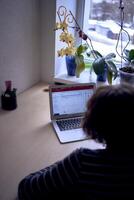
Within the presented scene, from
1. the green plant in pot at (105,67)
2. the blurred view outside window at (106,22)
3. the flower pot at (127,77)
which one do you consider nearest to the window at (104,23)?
the blurred view outside window at (106,22)

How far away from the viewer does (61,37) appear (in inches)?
68.8

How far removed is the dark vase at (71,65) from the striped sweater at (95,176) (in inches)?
44.9

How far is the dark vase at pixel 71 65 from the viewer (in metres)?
1.79

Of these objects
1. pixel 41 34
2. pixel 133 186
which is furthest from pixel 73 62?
pixel 133 186

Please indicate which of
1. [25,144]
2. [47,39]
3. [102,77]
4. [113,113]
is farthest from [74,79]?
[113,113]

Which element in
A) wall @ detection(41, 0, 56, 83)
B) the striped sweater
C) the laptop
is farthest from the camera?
wall @ detection(41, 0, 56, 83)

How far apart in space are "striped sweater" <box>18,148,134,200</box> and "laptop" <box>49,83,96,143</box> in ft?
1.69

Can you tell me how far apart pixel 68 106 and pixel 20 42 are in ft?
2.02

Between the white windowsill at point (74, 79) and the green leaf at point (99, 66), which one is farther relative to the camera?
the white windowsill at point (74, 79)

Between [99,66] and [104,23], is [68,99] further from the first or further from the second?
[104,23]

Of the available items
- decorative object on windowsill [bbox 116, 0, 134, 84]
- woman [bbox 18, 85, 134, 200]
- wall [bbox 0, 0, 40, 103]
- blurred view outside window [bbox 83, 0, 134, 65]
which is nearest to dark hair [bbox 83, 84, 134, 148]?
woman [bbox 18, 85, 134, 200]

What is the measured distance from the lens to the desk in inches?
38.7

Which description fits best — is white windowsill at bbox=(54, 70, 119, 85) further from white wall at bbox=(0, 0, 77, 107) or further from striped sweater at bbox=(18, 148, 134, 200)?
striped sweater at bbox=(18, 148, 134, 200)

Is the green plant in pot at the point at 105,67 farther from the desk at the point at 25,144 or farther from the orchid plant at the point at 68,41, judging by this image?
the desk at the point at 25,144
